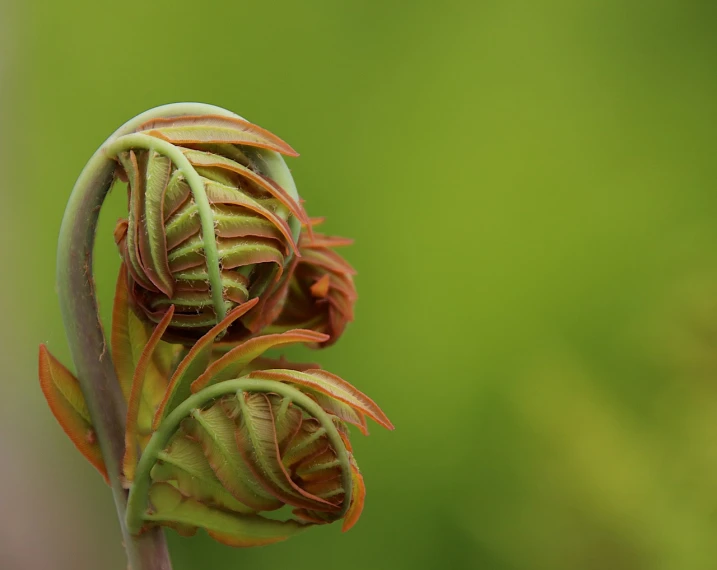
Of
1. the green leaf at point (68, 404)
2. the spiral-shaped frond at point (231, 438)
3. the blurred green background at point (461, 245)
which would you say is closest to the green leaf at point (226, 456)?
the spiral-shaped frond at point (231, 438)

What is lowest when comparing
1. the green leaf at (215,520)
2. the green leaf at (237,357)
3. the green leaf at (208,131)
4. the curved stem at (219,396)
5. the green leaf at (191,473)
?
the green leaf at (215,520)

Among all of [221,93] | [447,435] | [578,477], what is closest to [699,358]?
[578,477]

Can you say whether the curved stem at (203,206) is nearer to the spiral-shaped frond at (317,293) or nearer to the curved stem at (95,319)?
the curved stem at (95,319)

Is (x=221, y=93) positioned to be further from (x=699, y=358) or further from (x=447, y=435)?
(x=699, y=358)

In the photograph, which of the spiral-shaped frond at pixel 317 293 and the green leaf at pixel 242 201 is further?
the spiral-shaped frond at pixel 317 293

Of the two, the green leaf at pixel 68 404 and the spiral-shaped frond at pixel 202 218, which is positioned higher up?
the spiral-shaped frond at pixel 202 218

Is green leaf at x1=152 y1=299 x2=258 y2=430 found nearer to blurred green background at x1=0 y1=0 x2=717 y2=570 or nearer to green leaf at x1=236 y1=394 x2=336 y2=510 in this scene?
green leaf at x1=236 y1=394 x2=336 y2=510

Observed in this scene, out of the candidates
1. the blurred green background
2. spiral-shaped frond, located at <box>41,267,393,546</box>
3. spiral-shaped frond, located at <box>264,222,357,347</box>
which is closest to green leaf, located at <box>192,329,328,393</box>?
spiral-shaped frond, located at <box>41,267,393,546</box>
